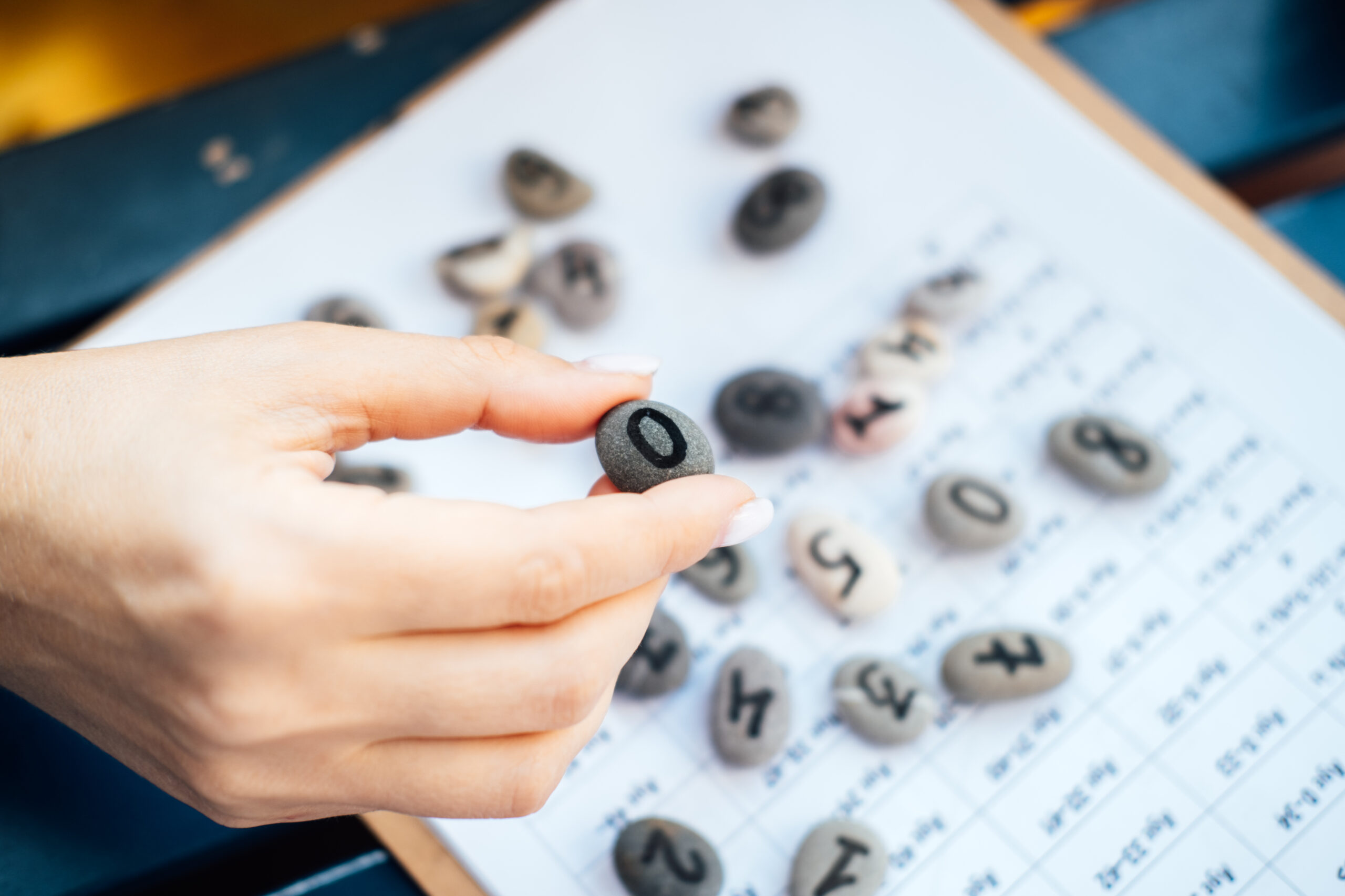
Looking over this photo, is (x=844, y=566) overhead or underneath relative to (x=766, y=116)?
underneath

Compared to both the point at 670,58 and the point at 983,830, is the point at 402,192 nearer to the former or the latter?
the point at 670,58

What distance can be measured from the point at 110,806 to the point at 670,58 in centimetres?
69

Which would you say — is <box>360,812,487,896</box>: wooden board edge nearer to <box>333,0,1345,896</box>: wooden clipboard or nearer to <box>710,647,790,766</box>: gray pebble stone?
<box>710,647,790,766</box>: gray pebble stone

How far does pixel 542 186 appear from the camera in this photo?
67 cm

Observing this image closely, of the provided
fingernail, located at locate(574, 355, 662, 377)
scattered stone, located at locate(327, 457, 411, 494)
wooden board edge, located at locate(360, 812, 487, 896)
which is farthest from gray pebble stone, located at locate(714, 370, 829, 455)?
wooden board edge, located at locate(360, 812, 487, 896)

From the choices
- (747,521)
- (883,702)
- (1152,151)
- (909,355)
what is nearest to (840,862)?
(883,702)

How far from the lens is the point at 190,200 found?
0.73 m

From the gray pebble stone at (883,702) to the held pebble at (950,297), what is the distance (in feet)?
0.86

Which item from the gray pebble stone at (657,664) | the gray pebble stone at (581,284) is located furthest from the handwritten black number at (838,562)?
the gray pebble stone at (581,284)

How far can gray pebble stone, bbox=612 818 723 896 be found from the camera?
0.52 meters

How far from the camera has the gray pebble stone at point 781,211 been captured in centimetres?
66

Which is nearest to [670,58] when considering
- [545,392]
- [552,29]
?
[552,29]

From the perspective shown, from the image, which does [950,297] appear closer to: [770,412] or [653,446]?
[770,412]

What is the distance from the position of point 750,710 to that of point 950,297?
1.10 ft
